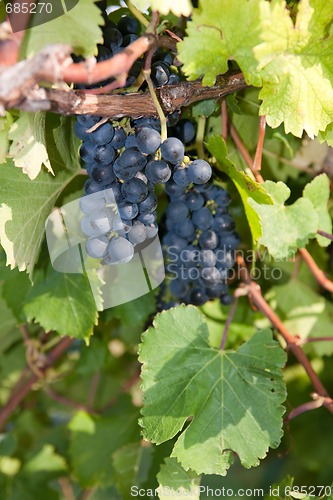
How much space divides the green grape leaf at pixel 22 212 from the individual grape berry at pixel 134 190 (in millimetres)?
232

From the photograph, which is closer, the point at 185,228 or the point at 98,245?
the point at 98,245

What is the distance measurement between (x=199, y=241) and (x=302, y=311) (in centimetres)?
53

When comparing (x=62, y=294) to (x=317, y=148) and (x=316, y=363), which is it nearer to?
(x=317, y=148)

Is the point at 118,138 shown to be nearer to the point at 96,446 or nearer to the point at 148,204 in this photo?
the point at 148,204

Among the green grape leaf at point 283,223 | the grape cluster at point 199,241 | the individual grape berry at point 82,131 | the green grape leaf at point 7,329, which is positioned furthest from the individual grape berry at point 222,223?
the green grape leaf at point 7,329

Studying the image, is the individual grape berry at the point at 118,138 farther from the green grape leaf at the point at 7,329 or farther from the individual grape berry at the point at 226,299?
the green grape leaf at the point at 7,329

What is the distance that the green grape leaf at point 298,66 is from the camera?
0.93m

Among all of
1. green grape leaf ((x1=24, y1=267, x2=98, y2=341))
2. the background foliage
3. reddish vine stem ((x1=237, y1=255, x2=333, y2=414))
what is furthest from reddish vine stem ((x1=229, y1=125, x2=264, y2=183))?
green grape leaf ((x1=24, y1=267, x2=98, y2=341))

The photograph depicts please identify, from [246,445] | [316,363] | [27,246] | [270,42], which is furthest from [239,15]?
[316,363]

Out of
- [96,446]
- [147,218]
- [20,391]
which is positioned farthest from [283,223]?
[20,391]

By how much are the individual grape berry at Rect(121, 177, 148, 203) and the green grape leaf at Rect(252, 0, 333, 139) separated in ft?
0.87

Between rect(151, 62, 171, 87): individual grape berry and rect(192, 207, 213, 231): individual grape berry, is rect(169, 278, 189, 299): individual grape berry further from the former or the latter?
rect(151, 62, 171, 87): individual grape berry

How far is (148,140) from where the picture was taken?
0.98 m

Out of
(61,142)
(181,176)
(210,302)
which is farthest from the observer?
(210,302)
